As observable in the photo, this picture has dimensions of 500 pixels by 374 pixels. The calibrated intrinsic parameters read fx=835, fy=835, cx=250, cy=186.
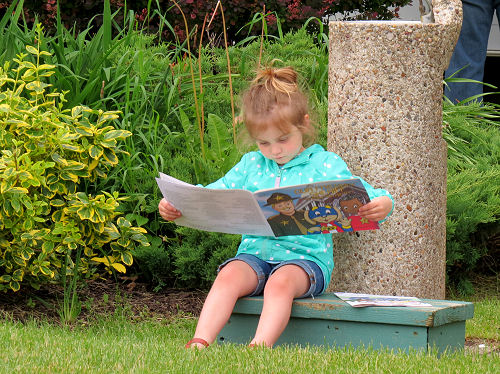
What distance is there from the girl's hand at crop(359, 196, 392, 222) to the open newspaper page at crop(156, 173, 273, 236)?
1.27 ft

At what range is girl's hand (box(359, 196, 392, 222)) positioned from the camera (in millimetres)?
3303

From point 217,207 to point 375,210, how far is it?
63cm

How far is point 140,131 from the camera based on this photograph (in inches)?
208

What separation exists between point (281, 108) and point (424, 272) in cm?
96

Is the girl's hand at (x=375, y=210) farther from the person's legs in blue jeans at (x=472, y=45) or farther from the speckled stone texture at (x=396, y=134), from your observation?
the person's legs in blue jeans at (x=472, y=45)

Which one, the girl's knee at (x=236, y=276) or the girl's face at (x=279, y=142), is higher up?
the girl's face at (x=279, y=142)

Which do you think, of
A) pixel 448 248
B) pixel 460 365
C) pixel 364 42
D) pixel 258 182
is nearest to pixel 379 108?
pixel 364 42

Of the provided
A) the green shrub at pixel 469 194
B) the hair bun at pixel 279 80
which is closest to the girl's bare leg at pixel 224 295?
the hair bun at pixel 279 80

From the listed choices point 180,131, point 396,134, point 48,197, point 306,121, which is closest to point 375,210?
point 396,134

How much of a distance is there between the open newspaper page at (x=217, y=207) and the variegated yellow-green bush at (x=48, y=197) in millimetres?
845

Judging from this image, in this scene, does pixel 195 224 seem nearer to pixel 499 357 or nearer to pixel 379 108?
Result: pixel 379 108

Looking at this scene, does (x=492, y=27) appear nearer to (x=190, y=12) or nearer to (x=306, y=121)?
(x=190, y=12)

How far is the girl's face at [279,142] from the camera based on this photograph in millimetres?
3600

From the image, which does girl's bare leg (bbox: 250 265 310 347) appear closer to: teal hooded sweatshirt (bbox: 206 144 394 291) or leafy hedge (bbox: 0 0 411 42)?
teal hooded sweatshirt (bbox: 206 144 394 291)
